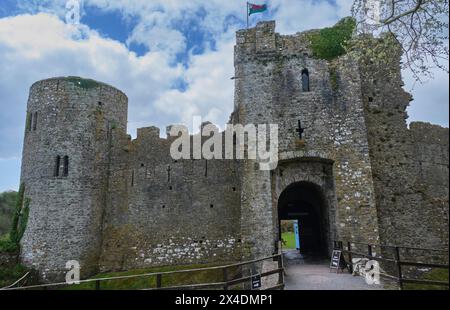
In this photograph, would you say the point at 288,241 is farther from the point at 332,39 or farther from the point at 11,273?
the point at 11,273

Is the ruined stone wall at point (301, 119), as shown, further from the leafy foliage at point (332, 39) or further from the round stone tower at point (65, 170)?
the round stone tower at point (65, 170)

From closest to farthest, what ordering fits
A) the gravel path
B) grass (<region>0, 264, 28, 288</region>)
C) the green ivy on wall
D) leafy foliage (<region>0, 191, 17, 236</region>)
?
the gravel path → grass (<region>0, 264, 28, 288</region>) → the green ivy on wall → leafy foliage (<region>0, 191, 17, 236</region>)

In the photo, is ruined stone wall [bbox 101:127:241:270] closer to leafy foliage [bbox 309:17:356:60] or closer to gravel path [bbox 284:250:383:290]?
gravel path [bbox 284:250:383:290]

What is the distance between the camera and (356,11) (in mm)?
10984

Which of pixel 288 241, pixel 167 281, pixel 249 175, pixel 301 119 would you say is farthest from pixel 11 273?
pixel 288 241

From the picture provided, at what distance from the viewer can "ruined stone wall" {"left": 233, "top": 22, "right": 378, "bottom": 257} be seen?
1383 centimetres

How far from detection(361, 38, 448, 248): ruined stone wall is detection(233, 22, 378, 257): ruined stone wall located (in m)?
1.51

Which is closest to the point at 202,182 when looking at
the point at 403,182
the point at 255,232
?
the point at 255,232

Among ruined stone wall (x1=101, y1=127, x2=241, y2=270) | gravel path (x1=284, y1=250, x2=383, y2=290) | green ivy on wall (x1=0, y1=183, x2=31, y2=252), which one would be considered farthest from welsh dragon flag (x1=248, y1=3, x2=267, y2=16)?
green ivy on wall (x1=0, y1=183, x2=31, y2=252)

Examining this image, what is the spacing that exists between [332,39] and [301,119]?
4.21 metres

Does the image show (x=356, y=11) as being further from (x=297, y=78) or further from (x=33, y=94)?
(x=33, y=94)

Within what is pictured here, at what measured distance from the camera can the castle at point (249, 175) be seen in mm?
14430

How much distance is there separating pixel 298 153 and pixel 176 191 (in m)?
7.77

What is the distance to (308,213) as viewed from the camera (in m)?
20.1
